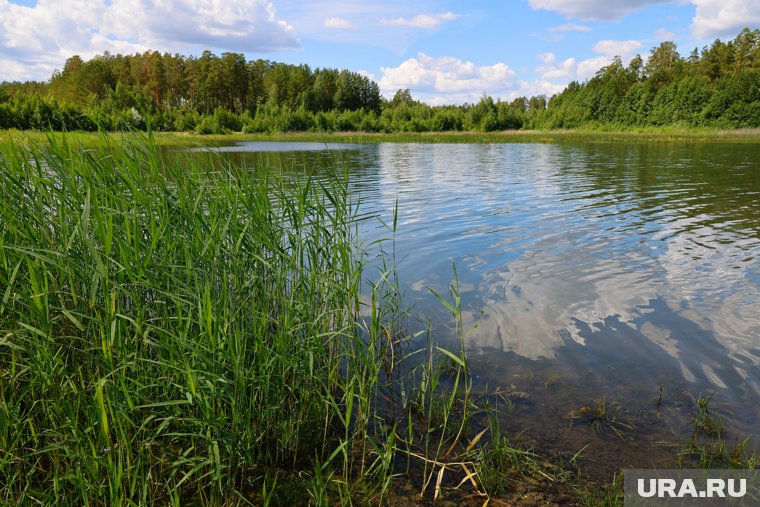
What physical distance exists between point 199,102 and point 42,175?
11620cm

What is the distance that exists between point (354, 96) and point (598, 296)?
124 meters

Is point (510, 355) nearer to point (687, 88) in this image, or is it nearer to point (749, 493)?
point (749, 493)

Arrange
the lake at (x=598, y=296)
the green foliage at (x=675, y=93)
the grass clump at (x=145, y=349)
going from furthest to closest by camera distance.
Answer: the green foliage at (x=675, y=93), the lake at (x=598, y=296), the grass clump at (x=145, y=349)

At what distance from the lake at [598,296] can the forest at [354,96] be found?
4003 centimetres

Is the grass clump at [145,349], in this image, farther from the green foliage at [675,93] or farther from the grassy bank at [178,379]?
the green foliage at [675,93]

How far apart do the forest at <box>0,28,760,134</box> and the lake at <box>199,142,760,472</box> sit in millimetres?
40029

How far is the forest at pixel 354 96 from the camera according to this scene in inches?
2469

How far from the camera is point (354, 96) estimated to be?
12219cm

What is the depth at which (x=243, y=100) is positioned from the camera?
379ft

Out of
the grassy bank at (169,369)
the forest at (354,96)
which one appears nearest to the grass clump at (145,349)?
the grassy bank at (169,369)

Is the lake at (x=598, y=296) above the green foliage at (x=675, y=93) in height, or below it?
below

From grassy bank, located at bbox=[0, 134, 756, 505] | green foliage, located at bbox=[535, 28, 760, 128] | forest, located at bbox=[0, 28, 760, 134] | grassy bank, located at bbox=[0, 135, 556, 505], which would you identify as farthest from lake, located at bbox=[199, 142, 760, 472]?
green foliage, located at bbox=[535, 28, 760, 128]

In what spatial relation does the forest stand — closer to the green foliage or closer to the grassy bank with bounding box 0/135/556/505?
the green foliage

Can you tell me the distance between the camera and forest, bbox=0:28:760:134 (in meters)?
62.7
